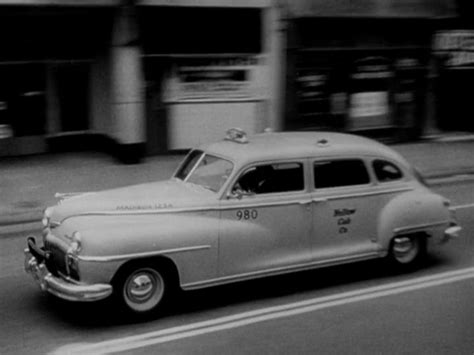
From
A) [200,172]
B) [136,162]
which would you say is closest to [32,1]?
[136,162]

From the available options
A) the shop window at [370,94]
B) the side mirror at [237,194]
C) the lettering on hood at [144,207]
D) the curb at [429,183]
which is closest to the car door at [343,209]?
the side mirror at [237,194]

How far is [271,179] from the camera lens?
29.6ft

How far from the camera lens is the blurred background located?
1728 cm

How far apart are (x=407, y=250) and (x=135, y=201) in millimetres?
3499

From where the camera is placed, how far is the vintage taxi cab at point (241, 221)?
7.99m

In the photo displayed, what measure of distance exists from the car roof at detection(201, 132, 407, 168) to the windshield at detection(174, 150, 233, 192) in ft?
0.31

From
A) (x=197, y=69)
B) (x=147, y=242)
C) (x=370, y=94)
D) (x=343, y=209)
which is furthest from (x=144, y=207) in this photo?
(x=370, y=94)

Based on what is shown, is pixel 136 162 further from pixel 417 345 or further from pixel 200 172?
pixel 417 345

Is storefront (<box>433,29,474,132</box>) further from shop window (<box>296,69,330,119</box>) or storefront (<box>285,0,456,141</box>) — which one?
shop window (<box>296,69,330,119</box>)

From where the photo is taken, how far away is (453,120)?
911 inches

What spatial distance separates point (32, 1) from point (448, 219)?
9.59 metres

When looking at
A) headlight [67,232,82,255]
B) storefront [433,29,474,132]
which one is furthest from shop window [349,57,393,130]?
headlight [67,232,82,255]

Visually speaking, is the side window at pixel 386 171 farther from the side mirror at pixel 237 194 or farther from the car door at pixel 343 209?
the side mirror at pixel 237 194

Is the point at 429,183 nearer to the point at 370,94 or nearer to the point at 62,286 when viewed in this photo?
the point at 370,94
